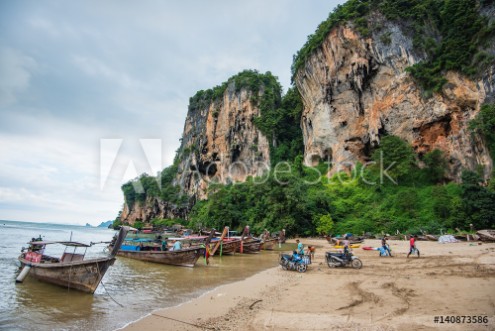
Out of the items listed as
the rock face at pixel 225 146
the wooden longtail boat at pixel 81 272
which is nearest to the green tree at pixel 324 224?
the rock face at pixel 225 146

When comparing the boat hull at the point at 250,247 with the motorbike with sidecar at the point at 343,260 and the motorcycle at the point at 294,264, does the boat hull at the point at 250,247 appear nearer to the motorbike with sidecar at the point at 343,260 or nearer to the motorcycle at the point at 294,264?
the motorcycle at the point at 294,264

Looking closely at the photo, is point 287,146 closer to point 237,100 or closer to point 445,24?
point 237,100

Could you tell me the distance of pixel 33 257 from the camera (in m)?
11.3

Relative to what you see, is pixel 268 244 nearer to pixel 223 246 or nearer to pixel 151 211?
pixel 223 246

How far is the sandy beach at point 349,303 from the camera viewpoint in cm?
497

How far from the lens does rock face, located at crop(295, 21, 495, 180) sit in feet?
84.4

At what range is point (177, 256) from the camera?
14.2 metres

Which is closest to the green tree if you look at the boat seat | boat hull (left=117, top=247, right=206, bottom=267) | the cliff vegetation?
boat hull (left=117, top=247, right=206, bottom=267)

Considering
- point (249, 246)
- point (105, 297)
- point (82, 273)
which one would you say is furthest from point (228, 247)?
point (105, 297)

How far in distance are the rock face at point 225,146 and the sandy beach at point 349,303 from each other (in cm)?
3726

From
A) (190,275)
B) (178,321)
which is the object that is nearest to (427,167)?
(190,275)

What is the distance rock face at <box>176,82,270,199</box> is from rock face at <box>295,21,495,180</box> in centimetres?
1052

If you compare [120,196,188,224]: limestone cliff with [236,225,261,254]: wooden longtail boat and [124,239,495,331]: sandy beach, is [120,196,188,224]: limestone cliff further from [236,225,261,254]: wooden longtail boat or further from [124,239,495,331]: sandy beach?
[124,239,495,331]: sandy beach

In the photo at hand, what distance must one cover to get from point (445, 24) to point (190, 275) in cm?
3382
